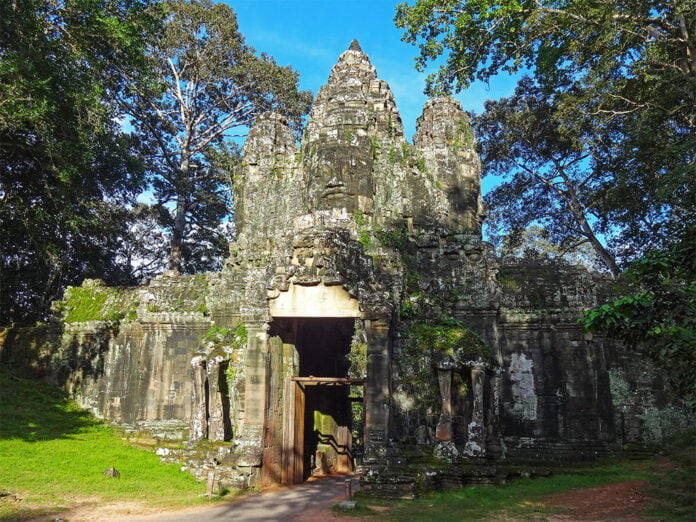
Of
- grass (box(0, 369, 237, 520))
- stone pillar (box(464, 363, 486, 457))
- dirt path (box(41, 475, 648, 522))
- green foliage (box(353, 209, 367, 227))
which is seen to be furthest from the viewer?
green foliage (box(353, 209, 367, 227))

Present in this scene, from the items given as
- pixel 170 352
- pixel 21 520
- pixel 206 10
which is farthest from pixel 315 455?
pixel 206 10

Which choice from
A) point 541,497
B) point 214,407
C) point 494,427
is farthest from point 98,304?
point 541,497

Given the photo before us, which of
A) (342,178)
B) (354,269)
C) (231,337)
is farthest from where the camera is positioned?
(342,178)

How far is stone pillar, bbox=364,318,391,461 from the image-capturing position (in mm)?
11117

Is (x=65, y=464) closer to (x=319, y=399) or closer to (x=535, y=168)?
(x=319, y=399)

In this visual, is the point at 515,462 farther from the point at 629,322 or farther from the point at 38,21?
the point at 38,21

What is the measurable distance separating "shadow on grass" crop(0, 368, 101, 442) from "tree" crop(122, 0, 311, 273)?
38.8ft

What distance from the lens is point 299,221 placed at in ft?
48.1

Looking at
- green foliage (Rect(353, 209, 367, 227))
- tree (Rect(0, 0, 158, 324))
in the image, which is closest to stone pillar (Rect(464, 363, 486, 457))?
green foliage (Rect(353, 209, 367, 227))

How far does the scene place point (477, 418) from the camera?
11523 mm

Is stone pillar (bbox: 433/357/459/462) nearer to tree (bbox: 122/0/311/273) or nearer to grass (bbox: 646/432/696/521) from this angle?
grass (bbox: 646/432/696/521)

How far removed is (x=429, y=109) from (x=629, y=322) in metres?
12.7

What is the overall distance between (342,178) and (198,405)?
6.92 meters

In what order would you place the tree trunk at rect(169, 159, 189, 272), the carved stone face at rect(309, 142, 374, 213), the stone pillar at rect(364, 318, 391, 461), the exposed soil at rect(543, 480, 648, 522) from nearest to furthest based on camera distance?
the exposed soil at rect(543, 480, 648, 522), the stone pillar at rect(364, 318, 391, 461), the carved stone face at rect(309, 142, 374, 213), the tree trunk at rect(169, 159, 189, 272)
